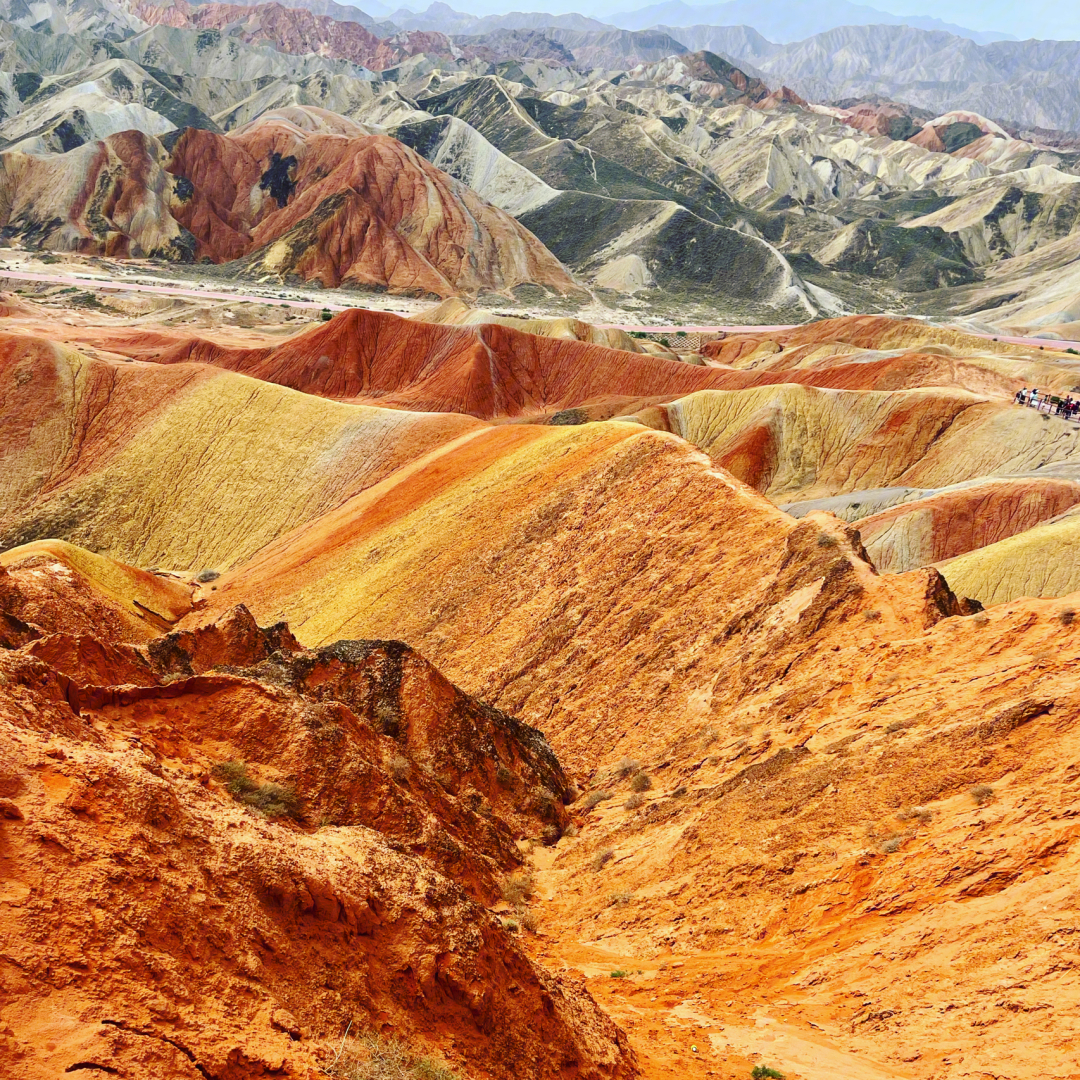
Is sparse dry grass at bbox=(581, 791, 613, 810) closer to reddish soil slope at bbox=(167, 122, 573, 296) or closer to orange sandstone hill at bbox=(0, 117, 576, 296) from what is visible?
reddish soil slope at bbox=(167, 122, 573, 296)

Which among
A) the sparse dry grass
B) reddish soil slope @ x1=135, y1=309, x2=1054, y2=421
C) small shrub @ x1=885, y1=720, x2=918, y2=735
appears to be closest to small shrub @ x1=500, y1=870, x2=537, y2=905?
the sparse dry grass

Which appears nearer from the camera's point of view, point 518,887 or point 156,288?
point 518,887

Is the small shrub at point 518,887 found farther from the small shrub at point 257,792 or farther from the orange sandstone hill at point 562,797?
the small shrub at point 257,792

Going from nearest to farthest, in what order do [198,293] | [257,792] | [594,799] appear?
[257,792] < [594,799] < [198,293]

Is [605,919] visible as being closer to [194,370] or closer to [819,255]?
[194,370]

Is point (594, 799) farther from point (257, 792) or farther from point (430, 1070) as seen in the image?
point (430, 1070)

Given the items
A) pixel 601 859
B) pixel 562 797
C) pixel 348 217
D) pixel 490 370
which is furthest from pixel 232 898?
pixel 348 217
